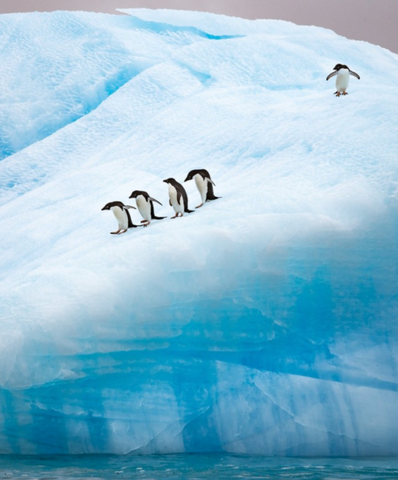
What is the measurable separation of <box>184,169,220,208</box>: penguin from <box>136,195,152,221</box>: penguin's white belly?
28 centimetres

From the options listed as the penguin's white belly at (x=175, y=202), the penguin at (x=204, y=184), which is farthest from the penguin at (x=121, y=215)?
the penguin at (x=204, y=184)

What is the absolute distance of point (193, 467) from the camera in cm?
273

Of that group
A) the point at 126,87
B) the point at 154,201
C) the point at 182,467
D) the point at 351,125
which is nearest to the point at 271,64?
the point at 126,87

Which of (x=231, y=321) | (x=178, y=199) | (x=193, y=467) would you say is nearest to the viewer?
(x=193, y=467)

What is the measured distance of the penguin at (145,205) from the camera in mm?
3699

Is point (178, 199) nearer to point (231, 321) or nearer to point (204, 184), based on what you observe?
point (204, 184)

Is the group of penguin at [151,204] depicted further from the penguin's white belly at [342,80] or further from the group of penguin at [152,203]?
the penguin's white belly at [342,80]

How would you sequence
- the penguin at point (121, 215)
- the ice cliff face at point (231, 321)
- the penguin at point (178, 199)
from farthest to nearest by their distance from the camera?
the penguin at point (121, 215) < the penguin at point (178, 199) < the ice cliff face at point (231, 321)

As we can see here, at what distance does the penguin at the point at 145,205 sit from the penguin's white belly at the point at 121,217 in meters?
0.10

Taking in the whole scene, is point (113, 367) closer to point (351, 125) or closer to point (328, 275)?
point (328, 275)

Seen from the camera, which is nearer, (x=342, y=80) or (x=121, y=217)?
(x=121, y=217)

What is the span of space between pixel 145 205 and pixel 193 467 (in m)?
1.59

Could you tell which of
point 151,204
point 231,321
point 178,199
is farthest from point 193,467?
point 151,204

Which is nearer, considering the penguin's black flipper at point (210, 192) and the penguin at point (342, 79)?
the penguin's black flipper at point (210, 192)
